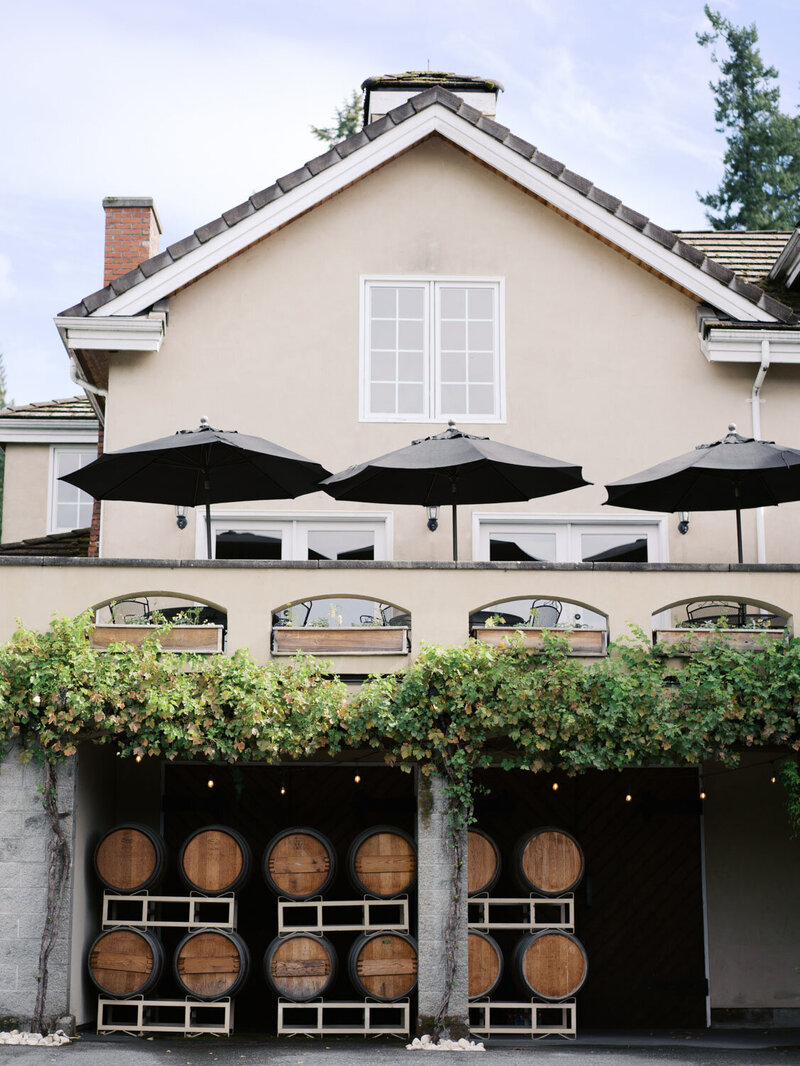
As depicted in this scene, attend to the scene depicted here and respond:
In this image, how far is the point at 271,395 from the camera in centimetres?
1438

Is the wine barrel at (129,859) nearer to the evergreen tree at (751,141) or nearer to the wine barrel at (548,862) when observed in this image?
the wine barrel at (548,862)

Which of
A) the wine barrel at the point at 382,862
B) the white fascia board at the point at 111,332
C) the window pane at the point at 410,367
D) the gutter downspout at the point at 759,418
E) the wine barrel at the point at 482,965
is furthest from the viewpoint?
the window pane at the point at 410,367

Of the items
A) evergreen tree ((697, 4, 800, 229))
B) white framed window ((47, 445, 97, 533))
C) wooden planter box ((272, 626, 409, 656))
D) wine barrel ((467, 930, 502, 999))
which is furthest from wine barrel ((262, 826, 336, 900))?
evergreen tree ((697, 4, 800, 229))

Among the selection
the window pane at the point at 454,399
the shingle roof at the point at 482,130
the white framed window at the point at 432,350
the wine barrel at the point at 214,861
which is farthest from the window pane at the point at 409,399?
the wine barrel at the point at 214,861

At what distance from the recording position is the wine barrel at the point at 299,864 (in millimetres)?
11359

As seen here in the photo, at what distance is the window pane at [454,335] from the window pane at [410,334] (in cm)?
26

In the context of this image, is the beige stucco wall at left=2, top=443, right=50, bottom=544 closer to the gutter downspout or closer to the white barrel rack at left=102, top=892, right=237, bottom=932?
the white barrel rack at left=102, top=892, right=237, bottom=932

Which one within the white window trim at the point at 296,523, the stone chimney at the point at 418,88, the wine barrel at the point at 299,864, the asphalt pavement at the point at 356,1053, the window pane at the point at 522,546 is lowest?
the asphalt pavement at the point at 356,1053

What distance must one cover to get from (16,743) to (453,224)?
25.1 ft

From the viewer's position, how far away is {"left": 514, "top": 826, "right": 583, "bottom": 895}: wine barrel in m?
11.5

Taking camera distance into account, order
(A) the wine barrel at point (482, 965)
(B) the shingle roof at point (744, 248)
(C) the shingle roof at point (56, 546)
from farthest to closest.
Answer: (B) the shingle roof at point (744, 248) < (C) the shingle roof at point (56, 546) < (A) the wine barrel at point (482, 965)

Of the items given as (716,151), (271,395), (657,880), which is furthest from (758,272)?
(716,151)

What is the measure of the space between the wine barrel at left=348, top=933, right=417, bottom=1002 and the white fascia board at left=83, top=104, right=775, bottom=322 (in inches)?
282

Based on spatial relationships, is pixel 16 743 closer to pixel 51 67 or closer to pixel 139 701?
pixel 139 701
